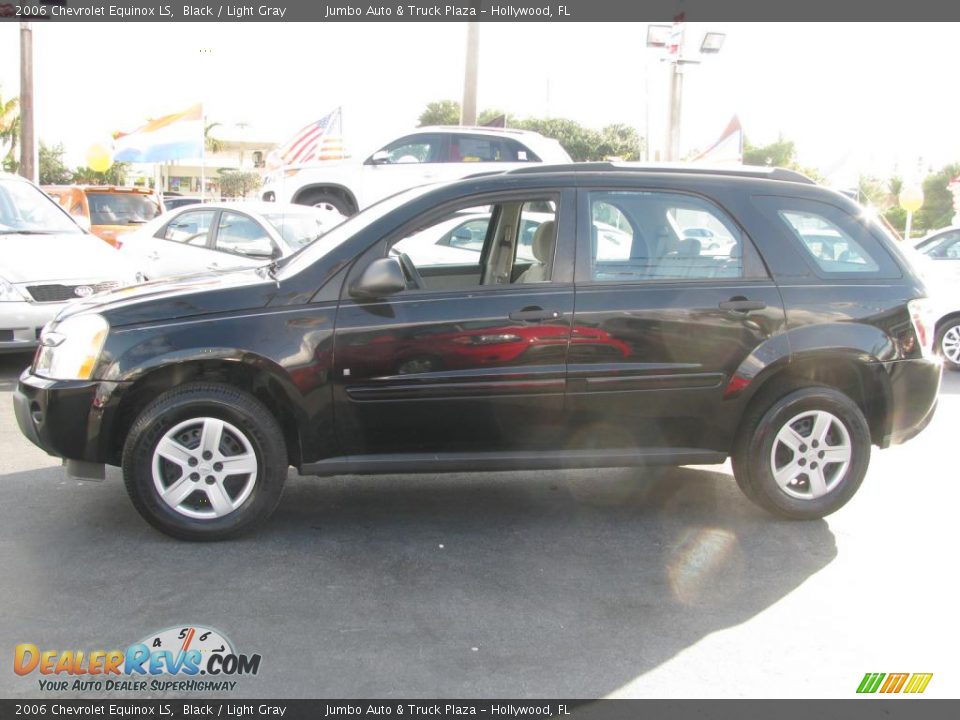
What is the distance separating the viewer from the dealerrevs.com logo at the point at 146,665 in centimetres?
308

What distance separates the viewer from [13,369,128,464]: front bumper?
13.8 feet

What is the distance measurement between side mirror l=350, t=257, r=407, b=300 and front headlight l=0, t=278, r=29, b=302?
485 cm

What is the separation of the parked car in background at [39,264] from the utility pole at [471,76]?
8.86m

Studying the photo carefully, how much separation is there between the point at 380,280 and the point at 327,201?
31.1ft

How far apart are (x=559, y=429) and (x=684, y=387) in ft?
2.25

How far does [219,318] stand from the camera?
4.21m

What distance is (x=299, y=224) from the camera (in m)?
10.4

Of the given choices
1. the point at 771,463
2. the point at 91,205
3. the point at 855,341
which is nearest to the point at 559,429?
the point at 771,463

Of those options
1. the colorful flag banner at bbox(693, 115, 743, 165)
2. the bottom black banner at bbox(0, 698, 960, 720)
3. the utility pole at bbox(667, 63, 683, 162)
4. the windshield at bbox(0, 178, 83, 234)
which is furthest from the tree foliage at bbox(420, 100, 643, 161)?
the bottom black banner at bbox(0, 698, 960, 720)

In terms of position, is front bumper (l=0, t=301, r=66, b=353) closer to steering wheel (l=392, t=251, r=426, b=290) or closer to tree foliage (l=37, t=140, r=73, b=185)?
steering wheel (l=392, t=251, r=426, b=290)

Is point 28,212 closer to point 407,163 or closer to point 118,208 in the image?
point 407,163

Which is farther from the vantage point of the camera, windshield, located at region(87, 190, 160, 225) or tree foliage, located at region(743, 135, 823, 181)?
tree foliage, located at region(743, 135, 823, 181)

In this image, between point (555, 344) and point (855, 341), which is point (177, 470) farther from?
point (855, 341)

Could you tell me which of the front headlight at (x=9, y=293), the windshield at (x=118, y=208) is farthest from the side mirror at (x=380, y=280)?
the windshield at (x=118, y=208)
